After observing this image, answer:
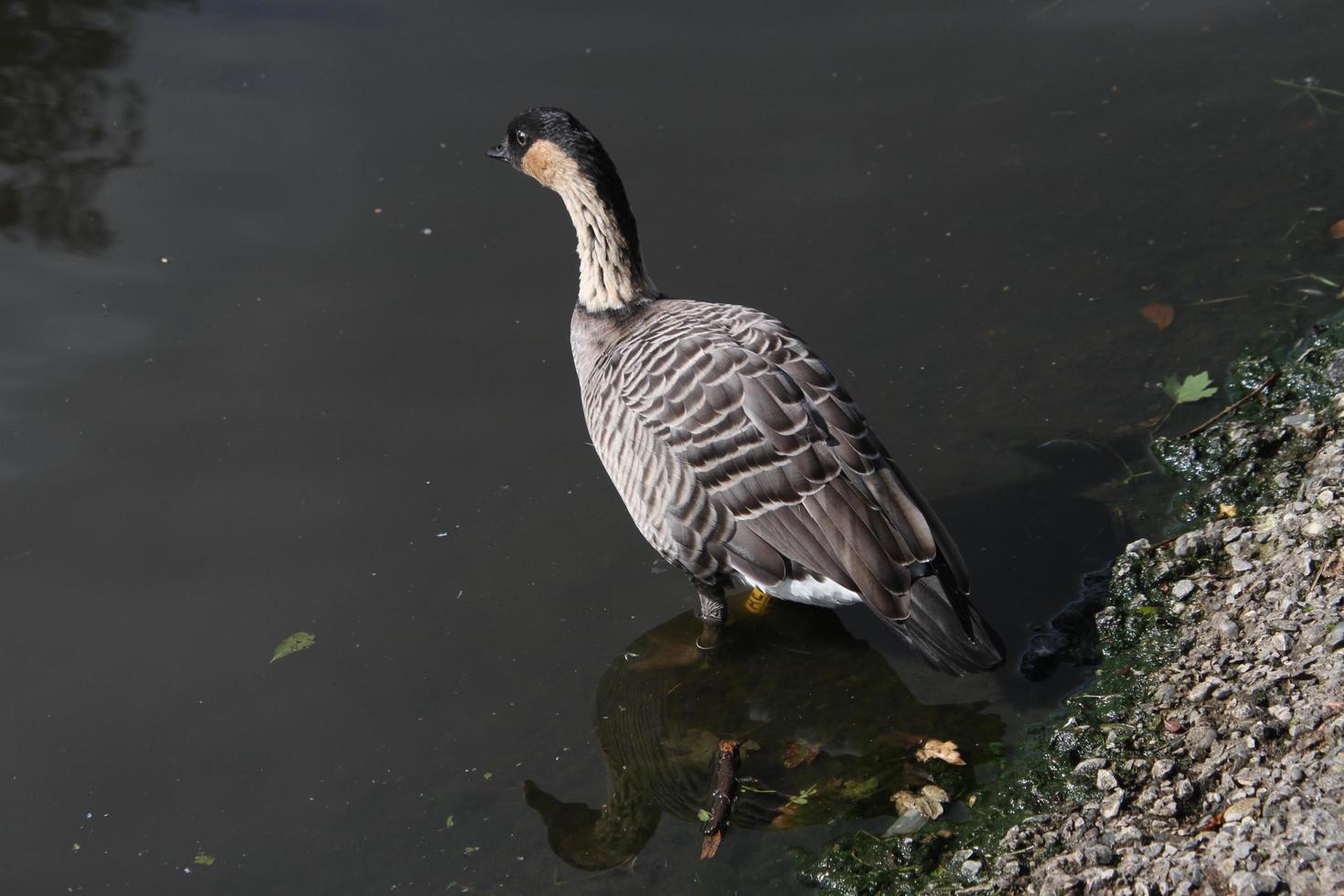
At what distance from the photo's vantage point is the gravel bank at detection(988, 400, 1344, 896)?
11.9 ft

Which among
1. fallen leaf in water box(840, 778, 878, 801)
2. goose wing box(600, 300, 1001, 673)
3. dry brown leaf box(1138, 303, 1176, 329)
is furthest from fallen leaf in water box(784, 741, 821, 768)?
dry brown leaf box(1138, 303, 1176, 329)

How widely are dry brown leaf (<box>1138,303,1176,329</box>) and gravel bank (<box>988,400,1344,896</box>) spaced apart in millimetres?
1606

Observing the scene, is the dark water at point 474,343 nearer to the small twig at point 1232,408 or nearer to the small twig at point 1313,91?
the small twig at point 1313,91

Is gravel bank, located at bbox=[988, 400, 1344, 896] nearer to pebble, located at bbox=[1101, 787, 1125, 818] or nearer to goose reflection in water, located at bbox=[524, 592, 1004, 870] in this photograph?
pebble, located at bbox=[1101, 787, 1125, 818]

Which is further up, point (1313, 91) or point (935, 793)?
point (1313, 91)

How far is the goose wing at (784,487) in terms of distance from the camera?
4.81 meters

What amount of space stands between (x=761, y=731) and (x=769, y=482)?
1.12 m

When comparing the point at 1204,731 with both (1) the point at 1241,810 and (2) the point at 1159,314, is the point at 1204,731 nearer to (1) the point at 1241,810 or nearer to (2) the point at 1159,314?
(1) the point at 1241,810

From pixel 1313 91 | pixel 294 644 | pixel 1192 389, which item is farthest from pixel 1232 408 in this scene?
pixel 294 644

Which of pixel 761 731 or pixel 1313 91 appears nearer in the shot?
pixel 761 731

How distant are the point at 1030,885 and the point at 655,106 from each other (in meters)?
5.76

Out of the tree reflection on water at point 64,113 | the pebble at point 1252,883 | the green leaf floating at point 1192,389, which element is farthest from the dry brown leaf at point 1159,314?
the tree reflection on water at point 64,113

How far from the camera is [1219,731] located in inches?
164

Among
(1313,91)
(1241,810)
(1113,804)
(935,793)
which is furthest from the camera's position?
(1313,91)
